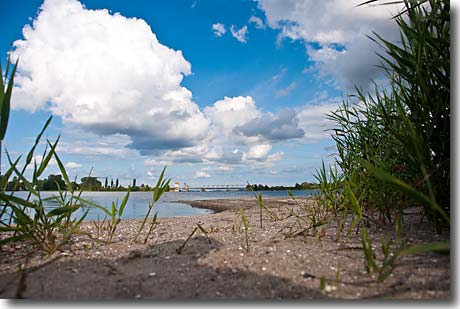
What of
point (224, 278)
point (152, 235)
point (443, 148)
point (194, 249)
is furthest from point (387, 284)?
point (152, 235)

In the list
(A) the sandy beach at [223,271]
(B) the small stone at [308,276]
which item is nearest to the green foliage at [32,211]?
(A) the sandy beach at [223,271]

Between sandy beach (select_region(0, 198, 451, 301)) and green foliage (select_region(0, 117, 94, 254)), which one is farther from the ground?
green foliage (select_region(0, 117, 94, 254))

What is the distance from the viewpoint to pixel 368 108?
2.70 meters

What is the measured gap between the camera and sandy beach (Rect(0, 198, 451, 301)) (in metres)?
1.21

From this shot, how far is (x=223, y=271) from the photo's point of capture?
1.42m

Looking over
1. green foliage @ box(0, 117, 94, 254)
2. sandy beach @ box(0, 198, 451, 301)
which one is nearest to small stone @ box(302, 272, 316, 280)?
sandy beach @ box(0, 198, 451, 301)

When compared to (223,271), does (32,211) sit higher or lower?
higher

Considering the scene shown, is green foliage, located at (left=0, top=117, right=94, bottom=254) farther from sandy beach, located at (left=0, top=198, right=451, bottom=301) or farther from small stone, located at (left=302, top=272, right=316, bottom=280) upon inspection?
small stone, located at (left=302, top=272, right=316, bottom=280)

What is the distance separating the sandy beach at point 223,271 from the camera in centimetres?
121

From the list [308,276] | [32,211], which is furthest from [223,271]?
[32,211]

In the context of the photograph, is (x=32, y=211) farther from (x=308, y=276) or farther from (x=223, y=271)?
(x=308, y=276)

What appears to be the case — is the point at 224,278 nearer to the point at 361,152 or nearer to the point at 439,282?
the point at 439,282

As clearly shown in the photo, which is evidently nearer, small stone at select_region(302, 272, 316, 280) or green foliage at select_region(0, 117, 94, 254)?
small stone at select_region(302, 272, 316, 280)

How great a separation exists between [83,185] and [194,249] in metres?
0.78
